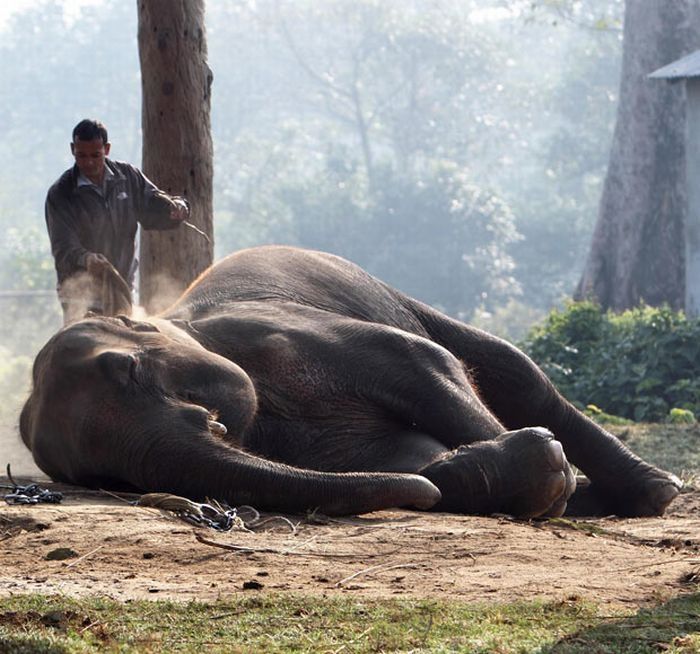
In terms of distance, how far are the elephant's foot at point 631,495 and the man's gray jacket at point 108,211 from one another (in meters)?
3.14

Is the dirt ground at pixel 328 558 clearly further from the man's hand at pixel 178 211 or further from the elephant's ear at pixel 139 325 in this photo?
the man's hand at pixel 178 211

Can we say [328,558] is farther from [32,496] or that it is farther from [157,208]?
[157,208]

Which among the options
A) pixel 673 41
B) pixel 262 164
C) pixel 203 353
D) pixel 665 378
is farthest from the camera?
pixel 262 164

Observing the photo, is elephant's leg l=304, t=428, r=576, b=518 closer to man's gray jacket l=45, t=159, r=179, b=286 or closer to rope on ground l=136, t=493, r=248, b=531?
rope on ground l=136, t=493, r=248, b=531

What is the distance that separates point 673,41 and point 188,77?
17.5 metres

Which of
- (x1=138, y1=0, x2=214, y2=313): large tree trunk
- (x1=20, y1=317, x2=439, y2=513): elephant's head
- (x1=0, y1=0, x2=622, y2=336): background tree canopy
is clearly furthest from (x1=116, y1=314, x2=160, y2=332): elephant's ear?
(x1=0, y1=0, x2=622, y2=336): background tree canopy

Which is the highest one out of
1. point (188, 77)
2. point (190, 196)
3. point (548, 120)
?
point (548, 120)

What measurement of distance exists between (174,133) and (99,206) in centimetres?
128

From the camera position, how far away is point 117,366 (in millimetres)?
5793

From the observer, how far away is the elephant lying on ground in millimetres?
5605

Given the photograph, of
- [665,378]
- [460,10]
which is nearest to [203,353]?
[665,378]

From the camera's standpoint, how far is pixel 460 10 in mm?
85562

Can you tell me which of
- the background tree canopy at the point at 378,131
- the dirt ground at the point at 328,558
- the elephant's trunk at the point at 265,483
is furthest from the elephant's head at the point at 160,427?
the background tree canopy at the point at 378,131

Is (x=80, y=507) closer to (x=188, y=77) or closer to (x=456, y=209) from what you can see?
(x=188, y=77)
